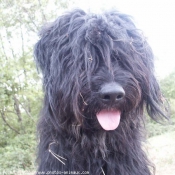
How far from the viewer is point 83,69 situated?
231 cm

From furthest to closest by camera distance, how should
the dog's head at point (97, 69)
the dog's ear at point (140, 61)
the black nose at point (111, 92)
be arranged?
the dog's ear at point (140, 61), the dog's head at point (97, 69), the black nose at point (111, 92)

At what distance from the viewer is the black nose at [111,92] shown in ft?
6.57

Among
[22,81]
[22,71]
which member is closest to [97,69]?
[22,81]

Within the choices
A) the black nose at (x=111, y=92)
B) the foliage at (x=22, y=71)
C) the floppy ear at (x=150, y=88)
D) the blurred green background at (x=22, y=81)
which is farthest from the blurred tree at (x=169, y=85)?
the black nose at (x=111, y=92)

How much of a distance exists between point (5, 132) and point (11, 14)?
5.16 m

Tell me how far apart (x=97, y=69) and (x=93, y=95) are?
0.93 ft

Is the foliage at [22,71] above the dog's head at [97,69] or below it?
below

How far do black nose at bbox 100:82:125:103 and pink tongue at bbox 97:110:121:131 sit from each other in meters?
0.18

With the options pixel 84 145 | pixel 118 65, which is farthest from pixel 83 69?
pixel 84 145

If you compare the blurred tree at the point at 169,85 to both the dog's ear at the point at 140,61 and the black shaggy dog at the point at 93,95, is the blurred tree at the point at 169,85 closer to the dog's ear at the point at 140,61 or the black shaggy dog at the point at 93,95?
the dog's ear at the point at 140,61

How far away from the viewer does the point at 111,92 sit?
199cm

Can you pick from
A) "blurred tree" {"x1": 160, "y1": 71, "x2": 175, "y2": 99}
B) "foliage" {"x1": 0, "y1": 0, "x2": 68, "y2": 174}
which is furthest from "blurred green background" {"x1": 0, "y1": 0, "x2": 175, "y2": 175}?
"blurred tree" {"x1": 160, "y1": 71, "x2": 175, "y2": 99}

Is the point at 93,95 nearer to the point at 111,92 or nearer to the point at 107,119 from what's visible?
the point at 111,92

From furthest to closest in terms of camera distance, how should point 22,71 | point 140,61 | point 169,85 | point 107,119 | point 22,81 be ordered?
point 169,85 → point 22,71 → point 22,81 → point 140,61 → point 107,119
